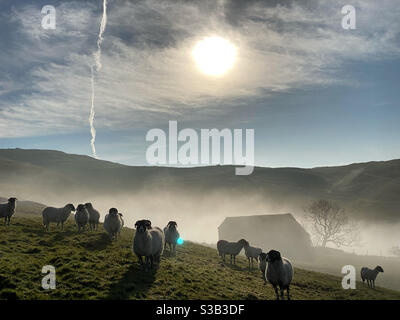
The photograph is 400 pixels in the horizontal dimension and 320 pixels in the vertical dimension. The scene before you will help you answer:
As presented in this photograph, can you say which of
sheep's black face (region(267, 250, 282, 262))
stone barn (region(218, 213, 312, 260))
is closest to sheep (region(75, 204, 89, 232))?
sheep's black face (region(267, 250, 282, 262))

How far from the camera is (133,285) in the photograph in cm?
1353

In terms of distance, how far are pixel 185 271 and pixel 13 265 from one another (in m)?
10.3

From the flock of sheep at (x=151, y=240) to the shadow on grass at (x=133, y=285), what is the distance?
0.79m

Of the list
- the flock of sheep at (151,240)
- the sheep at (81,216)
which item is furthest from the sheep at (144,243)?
the sheep at (81,216)

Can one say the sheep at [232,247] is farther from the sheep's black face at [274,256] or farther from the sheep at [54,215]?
the sheep at [54,215]

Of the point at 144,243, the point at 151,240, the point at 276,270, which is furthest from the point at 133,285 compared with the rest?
the point at 276,270

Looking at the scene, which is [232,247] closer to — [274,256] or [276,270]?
[276,270]

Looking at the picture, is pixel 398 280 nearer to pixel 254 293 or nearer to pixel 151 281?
pixel 254 293

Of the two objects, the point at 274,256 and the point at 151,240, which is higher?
the point at 151,240

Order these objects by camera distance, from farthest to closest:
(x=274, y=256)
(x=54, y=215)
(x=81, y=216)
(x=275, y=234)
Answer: (x=275, y=234) < (x=54, y=215) < (x=81, y=216) < (x=274, y=256)

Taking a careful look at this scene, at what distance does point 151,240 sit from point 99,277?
355 cm

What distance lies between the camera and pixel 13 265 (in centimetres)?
1420
